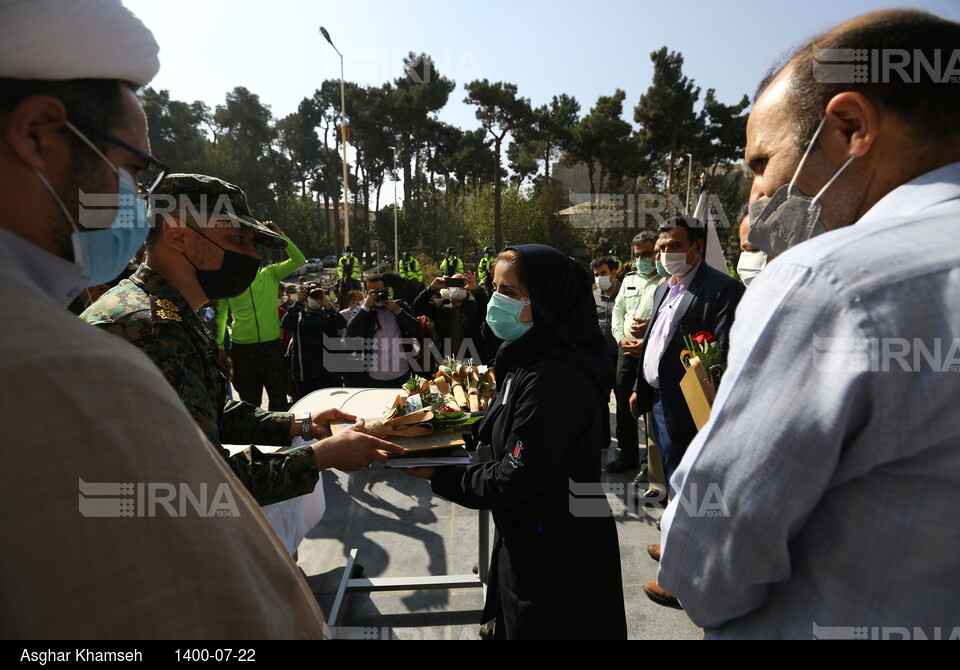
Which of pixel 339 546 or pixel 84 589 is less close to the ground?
pixel 84 589

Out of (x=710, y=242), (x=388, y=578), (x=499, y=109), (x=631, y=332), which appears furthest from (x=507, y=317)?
(x=499, y=109)

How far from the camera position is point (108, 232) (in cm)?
102

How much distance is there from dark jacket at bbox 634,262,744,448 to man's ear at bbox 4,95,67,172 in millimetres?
3735

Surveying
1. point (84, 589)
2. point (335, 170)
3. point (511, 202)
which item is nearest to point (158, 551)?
point (84, 589)

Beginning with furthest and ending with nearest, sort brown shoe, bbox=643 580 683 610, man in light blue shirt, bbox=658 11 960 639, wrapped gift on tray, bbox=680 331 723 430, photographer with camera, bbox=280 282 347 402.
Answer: photographer with camera, bbox=280 282 347 402, brown shoe, bbox=643 580 683 610, wrapped gift on tray, bbox=680 331 723 430, man in light blue shirt, bbox=658 11 960 639

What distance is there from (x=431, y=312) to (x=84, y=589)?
699 centimetres

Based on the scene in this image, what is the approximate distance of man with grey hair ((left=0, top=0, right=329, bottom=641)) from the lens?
0.58 meters

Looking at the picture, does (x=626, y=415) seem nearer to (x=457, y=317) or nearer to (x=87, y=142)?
(x=457, y=317)

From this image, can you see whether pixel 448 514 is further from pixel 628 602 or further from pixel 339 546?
pixel 628 602

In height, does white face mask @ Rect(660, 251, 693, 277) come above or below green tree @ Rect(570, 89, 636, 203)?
below

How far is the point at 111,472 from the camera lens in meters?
0.61

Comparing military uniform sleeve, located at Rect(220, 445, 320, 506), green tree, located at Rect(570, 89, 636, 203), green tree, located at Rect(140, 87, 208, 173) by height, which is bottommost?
military uniform sleeve, located at Rect(220, 445, 320, 506)

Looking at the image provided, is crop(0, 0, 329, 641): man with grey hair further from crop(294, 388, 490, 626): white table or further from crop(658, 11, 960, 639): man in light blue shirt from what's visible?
crop(294, 388, 490, 626): white table

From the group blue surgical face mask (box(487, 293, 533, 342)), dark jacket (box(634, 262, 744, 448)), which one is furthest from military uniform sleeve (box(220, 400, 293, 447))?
dark jacket (box(634, 262, 744, 448))
